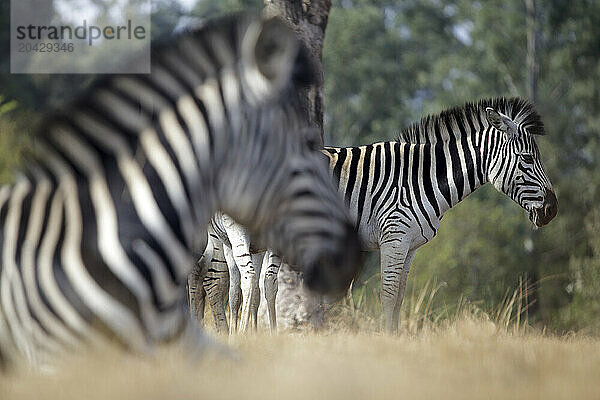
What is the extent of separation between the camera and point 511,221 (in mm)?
22875

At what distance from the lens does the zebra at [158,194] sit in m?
2.53

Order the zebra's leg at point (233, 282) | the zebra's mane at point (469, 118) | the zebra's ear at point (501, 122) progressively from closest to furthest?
the zebra's ear at point (501, 122), the zebra's mane at point (469, 118), the zebra's leg at point (233, 282)

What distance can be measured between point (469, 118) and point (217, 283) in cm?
353

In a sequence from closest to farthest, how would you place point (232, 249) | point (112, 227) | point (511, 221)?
point (112, 227) < point (232, 249) < point (511, 221)

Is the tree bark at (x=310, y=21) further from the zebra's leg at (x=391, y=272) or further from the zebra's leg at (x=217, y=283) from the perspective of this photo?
the zebra's leg at (x=217, y=283)

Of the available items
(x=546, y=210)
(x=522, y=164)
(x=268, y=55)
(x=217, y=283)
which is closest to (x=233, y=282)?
(x=217, y=283)

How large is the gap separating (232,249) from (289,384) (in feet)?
16.1

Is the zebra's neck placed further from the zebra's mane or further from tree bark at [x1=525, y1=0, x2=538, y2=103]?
tree bark at [x1=525, y1=0, x2=538, y2=103]

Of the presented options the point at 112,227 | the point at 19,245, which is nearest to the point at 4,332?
the point at 19,245

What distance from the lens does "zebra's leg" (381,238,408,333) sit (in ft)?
23.7

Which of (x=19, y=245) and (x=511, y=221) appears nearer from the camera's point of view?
(x=19, y=245)

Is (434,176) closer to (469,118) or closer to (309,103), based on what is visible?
(469,118)

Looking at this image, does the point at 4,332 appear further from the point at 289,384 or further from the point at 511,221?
the point at 511,221

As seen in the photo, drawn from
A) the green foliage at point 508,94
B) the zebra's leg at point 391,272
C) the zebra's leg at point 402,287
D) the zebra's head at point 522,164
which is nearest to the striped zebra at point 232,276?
the zebra's leg at point 391,272
